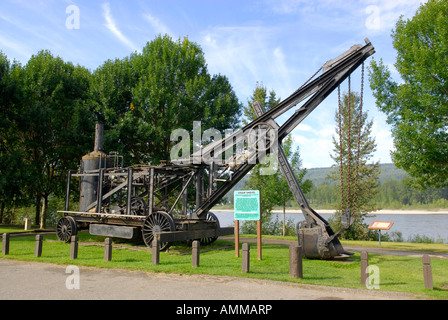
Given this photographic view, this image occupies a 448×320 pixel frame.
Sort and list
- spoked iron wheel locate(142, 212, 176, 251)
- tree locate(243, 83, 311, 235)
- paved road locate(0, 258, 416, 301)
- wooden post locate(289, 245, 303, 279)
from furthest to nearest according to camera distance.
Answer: tree locate(243, 83, 311, 235)
spoked iron wheel locate(142, 212, 176, 251)
wooden post locate(289, 245, 303, 279)
paved road locate(0, 258, 416, 301)

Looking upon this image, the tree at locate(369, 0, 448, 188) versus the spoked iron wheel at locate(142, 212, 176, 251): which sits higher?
the tree at locate(369, 0, 448, 188)

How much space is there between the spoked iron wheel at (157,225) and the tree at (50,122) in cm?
1220

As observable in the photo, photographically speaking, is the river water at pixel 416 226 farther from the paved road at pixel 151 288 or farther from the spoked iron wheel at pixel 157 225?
the paved road at pixel 151 288

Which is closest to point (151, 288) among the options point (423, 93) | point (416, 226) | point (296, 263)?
point (296, 263)

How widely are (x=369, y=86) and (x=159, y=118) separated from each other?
1369 cm

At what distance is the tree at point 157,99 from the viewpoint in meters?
23.5

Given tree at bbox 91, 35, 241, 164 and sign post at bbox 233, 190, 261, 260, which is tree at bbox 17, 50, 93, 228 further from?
sign post at bbox 233, 190, 261, 260

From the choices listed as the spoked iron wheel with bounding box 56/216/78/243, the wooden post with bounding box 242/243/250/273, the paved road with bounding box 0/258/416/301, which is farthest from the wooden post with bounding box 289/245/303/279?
the spoked iron wheel with bounding box 56/216/78/243

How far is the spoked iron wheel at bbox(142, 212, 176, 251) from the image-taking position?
43.8ft

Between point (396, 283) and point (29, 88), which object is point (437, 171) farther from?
point (29, 88)

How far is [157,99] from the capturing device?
2316 centimetres

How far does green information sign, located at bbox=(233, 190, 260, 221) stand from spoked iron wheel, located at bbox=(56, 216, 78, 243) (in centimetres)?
880

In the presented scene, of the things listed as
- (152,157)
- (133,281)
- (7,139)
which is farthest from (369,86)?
(7,139)

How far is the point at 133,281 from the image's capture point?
27.8 ft
